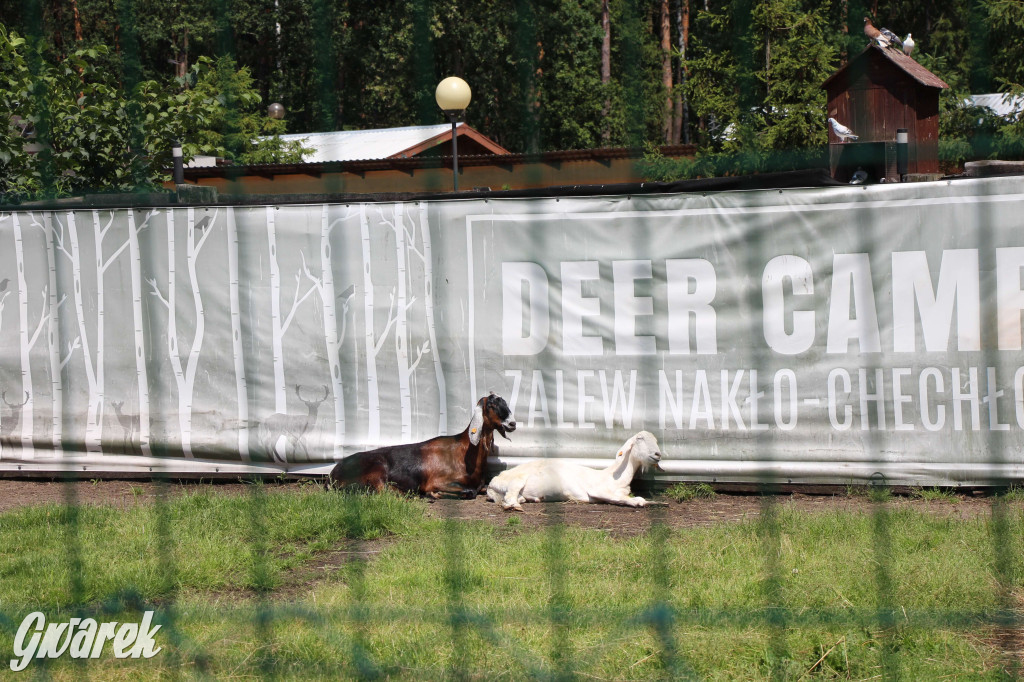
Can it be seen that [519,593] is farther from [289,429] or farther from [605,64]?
[605,64]

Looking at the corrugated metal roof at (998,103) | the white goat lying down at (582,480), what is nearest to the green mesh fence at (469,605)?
the white goat lying down at (582,480)

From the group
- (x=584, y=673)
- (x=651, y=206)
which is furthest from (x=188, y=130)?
(x=584, y=673)

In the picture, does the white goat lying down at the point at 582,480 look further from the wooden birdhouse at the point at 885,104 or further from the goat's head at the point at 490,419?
the wooden birdhouse at the point at 885,104

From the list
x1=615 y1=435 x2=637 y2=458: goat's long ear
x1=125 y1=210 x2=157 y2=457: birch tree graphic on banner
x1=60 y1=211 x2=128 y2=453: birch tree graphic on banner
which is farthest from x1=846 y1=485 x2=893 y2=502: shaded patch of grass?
x1=60 y1=211 x2=128 y2=453: birch tree graphic on banner

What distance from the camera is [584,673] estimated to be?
10.2 feet

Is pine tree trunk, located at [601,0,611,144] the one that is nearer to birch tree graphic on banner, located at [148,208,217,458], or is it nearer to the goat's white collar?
birch tree graphic on banner, located at [148,208,217,458]

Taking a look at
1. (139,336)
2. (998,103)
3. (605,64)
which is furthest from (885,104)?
(605,64)

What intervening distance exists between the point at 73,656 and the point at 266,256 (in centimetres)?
323

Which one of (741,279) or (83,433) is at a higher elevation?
(741,279)

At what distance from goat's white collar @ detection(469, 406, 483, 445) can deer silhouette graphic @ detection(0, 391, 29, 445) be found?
9.56ft

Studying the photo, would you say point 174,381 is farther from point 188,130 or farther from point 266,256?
point 188,130

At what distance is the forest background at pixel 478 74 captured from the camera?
7.88 metres

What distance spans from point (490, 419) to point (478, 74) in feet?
83.5

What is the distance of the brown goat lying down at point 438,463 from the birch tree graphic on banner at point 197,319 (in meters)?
1.15
